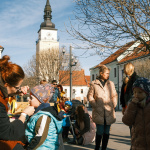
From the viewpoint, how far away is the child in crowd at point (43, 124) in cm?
288

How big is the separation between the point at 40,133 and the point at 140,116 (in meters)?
1.44

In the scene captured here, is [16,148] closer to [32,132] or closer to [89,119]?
[32,132]

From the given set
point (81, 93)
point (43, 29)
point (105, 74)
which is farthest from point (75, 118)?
point (43, 29)

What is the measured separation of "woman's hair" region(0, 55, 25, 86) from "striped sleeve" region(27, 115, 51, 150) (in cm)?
88

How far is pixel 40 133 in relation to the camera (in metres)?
2.88

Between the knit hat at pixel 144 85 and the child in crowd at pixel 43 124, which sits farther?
the knit hat at pixel 144 85

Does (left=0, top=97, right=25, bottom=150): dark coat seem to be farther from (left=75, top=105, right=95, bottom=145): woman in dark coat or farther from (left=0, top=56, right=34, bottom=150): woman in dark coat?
(left=75, top=105, right=95, bottom=145): woman in dark coat

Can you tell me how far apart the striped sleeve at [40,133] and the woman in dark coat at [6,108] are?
637mm

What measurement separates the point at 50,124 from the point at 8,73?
1112mm

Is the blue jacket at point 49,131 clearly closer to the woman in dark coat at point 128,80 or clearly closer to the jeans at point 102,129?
the jeans at point 102,129

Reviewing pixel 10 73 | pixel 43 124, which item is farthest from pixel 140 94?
pixel 10 73

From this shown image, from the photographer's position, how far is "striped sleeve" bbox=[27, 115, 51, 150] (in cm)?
286

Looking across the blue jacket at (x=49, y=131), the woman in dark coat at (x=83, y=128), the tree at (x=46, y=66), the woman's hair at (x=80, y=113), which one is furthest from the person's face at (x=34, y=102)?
the tree at (x=46, y=66)

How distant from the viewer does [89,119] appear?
7.79 m
